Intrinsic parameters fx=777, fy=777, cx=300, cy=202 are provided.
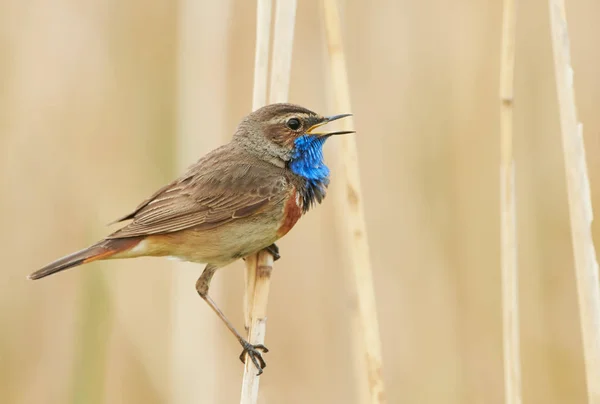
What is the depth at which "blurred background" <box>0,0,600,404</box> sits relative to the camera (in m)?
4.45

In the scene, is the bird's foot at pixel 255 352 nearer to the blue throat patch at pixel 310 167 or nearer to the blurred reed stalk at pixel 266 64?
the blurred reed stalk at pixel 266 64

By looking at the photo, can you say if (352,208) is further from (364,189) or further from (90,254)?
(364,189)

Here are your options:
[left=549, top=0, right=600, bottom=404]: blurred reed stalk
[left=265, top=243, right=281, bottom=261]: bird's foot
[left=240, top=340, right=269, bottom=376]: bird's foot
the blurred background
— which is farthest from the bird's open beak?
[left=240, top=340, right=269, bottom=376]: bird's foot

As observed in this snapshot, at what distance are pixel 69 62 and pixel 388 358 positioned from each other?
265 centimetres

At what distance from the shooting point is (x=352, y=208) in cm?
325

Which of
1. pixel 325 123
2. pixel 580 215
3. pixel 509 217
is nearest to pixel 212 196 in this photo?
pixel 325 123

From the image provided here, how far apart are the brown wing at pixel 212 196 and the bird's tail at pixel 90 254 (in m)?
0.11

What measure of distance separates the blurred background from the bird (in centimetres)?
40

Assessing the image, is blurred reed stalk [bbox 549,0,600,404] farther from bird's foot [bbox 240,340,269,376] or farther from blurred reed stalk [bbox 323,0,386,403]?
bird's foot [bbox 240,340,269,376]

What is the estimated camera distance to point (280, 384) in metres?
4.82

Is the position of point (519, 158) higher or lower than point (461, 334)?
higher

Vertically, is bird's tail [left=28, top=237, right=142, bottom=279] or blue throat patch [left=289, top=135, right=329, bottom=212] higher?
blue throat patch [left=289, top=135, right=329, bottom=212]

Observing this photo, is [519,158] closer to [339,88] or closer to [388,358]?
[388,358]

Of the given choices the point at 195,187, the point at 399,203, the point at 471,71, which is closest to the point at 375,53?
the point at 471,71
